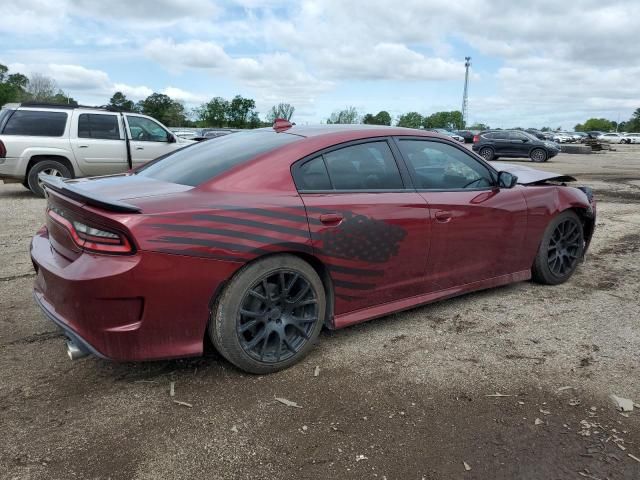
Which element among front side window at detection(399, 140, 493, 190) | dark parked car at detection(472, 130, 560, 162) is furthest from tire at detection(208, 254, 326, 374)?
dark parked car at detection(472, 130, 560, 162)

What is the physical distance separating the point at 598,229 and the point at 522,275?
365 cm

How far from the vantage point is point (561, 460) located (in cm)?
241

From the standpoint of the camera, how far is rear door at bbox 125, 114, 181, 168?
36.0ft

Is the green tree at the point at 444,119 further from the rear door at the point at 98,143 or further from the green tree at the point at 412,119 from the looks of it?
the rear door at the point at 98,143

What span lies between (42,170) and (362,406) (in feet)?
30.8

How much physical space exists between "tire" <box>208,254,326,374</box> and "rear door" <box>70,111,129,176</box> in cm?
849

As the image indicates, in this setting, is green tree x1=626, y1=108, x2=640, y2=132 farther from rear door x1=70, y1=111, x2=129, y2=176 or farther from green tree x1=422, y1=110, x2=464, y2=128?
rear door x1=70, y1=111, x2=129, y2=176

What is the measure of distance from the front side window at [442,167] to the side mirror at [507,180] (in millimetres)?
80

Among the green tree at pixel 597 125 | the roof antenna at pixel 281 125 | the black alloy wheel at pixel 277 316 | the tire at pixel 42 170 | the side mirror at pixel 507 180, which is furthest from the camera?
the green tree at pixel 597 125

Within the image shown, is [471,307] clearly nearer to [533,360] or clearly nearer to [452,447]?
[533,360]

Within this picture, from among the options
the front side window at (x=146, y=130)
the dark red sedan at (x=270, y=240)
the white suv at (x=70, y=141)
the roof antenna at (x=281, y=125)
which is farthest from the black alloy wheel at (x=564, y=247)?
the front side window at (x=146, y=130)

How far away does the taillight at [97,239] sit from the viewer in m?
2.61

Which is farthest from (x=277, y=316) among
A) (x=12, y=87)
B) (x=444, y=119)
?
(x=444, y=119)

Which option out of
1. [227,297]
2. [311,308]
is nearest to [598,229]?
[311,308]
